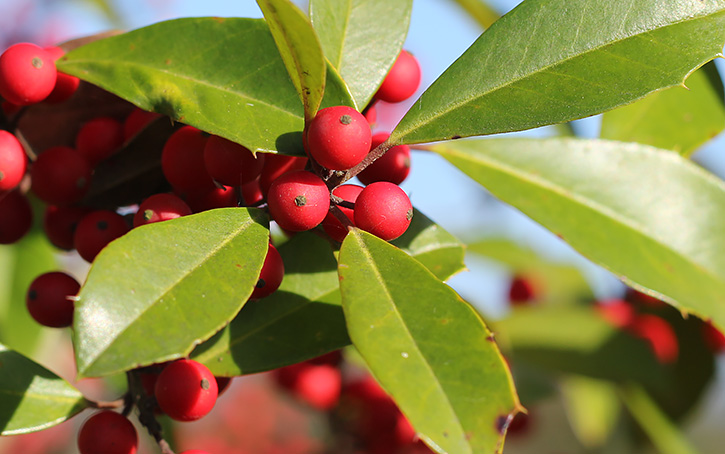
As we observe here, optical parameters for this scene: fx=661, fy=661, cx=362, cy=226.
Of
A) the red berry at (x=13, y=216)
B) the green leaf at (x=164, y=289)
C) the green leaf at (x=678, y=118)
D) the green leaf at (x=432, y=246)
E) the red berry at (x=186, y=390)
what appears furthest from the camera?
the green leaf at (x=678, y=118)

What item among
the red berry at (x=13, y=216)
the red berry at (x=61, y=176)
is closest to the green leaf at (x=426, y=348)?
the red berry at (x=61, y=176)

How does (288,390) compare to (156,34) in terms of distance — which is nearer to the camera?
(156,34)

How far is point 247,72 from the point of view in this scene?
79 cm

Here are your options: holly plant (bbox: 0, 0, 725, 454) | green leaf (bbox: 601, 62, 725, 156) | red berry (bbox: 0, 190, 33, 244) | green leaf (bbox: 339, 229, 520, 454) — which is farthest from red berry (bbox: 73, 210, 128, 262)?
green leaf (bbox: 601, 62, 725, 156)

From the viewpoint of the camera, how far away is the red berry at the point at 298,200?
2.24 feet

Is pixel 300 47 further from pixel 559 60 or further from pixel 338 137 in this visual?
pixel 559 60

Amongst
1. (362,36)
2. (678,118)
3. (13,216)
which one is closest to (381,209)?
(362,36)

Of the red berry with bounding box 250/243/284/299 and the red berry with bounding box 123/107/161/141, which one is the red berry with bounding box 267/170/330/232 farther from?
the red berry with bounding box 123/107/161/141

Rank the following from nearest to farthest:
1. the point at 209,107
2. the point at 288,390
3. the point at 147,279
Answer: the point at 147,279, the point at 209,107, the point at 288,390

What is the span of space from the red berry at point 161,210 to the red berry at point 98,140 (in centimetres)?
24

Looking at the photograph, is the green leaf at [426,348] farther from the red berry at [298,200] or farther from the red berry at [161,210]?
the red berry at [161,210]

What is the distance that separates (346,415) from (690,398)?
93 cm

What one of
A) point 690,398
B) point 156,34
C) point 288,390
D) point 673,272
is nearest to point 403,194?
point 156,34

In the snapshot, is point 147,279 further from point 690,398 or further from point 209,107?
point 690,398
